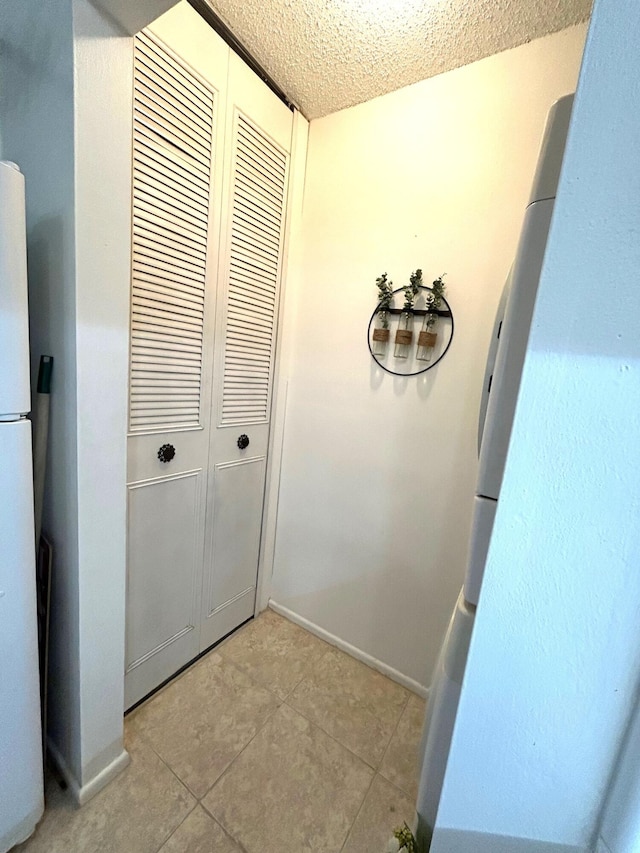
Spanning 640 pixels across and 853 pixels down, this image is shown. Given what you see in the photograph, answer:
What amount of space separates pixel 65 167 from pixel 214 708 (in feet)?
6.24

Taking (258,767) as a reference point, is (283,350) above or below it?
above

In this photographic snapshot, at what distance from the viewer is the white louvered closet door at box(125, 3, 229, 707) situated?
1.06m

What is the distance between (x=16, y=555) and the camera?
0.80 meters

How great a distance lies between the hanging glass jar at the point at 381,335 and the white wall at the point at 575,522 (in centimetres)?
114

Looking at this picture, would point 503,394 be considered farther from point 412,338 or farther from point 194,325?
point 194,325

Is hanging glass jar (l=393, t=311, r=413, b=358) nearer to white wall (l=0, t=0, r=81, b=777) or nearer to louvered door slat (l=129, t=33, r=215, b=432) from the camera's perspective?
louvered door slat (l=129, t=33, r=215, b=432)

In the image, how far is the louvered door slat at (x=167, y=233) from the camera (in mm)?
1040

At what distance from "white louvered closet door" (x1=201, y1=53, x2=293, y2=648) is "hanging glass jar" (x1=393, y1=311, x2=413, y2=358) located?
629 millimetres

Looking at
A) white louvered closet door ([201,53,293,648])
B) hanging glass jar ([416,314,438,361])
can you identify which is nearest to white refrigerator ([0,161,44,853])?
white louvered closet door ([201,53,293,648])

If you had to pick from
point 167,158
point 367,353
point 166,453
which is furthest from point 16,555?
point 367,353

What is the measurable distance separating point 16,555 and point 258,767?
44.1 inches

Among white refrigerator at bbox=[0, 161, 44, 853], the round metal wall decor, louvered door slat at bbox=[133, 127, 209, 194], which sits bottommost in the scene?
white refrigerator at bbox=[0, 161, 44, 853]

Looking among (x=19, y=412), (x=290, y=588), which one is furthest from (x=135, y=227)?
(x=290, y=588)

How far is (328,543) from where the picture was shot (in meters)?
1.73
